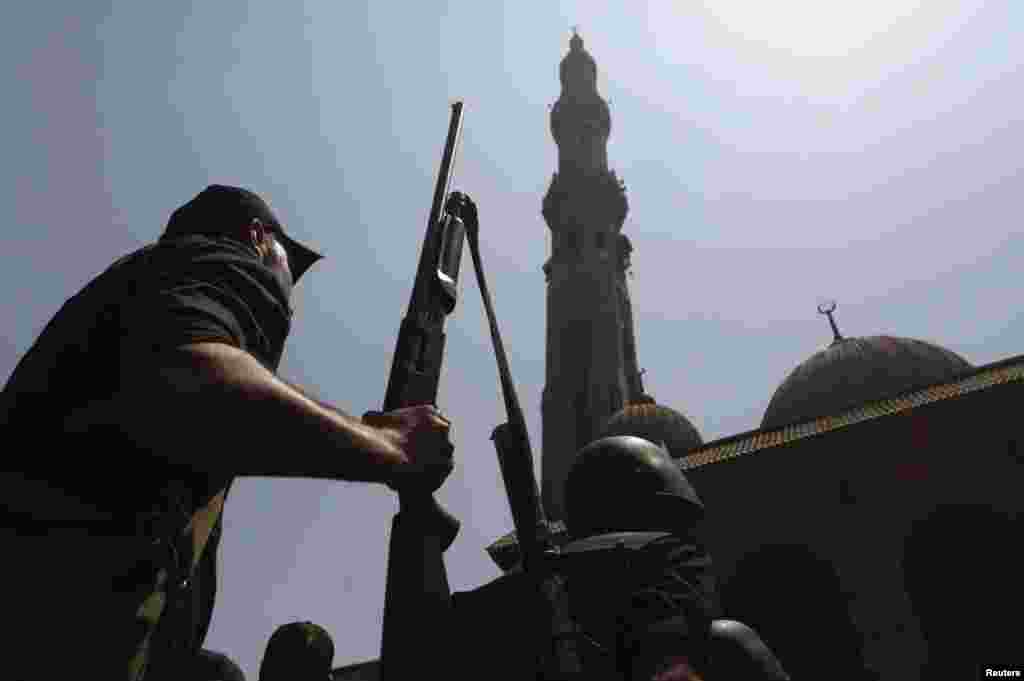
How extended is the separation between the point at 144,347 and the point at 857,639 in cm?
1430

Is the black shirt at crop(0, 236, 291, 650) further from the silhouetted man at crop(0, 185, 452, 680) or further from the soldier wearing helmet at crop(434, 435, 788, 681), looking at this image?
the soldier wearing helmet at crop(434, 435, 788, 681)

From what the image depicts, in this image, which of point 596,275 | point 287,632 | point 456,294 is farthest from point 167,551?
point 596,275

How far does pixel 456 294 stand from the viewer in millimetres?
2545

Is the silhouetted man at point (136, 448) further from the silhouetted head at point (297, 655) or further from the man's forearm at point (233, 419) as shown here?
the silhouetted head at point (297, 655)

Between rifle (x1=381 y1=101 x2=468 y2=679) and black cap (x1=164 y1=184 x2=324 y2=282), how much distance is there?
761mm

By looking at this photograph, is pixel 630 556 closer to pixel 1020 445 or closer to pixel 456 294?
pixel 456 294

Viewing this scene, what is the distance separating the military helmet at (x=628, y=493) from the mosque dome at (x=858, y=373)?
1552 centimetres

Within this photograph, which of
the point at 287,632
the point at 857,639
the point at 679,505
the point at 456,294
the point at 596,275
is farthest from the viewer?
the point at 596,275

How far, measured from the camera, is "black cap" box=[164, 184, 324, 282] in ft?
5.34

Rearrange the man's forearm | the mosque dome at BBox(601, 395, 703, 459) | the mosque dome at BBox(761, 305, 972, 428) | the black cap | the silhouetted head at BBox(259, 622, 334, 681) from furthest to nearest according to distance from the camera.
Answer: the mosque dome at BBox(601, 395, 703, 459) → the mosque dome at BBox(761, 305, 972, 428) → the silhouetted head at BBox(259, 622, 334, 681) → the black cap → the man's forearm

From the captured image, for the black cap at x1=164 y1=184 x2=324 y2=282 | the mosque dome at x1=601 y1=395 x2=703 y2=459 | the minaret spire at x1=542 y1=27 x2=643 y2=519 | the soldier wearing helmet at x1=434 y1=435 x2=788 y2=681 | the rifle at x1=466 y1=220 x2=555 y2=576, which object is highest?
the minaret spire at x1=542 y1=27 x2=643 y2=519

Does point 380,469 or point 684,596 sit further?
point 684,596

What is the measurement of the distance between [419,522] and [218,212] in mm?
1128

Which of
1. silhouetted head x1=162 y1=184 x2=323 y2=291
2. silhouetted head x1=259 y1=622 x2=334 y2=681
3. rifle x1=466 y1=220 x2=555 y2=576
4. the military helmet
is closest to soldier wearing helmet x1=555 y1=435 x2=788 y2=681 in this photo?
rifle x1=466 y1=220 x2=555 y2=576
